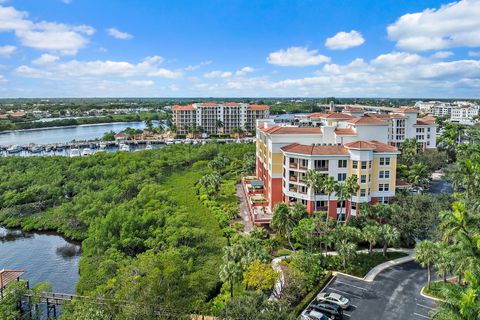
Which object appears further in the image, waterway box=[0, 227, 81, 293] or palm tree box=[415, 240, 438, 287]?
waterway box=[0, 227, 81, 293]

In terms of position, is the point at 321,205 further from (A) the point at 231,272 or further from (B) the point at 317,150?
(A) the point at 231,272

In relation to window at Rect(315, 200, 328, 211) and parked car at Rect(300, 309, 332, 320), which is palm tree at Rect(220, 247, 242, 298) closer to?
parked car at Rect(300, 309, 332, 320)

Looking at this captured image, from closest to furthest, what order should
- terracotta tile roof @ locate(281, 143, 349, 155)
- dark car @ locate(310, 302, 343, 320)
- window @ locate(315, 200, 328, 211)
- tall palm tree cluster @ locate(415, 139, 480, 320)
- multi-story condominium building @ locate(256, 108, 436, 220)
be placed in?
tall palm tree cluster @ locate(415, 139, 480, 320), dark car @ locate(310, 302, 343, 320), multi-story condominium building @ locate(256, 108, 436, 220), terracotta tile roof @ locate(281, 143, 349, 155), window @ locate(315, 200, 328, 211)

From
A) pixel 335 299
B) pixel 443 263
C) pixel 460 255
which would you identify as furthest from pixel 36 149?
pixel 460 255

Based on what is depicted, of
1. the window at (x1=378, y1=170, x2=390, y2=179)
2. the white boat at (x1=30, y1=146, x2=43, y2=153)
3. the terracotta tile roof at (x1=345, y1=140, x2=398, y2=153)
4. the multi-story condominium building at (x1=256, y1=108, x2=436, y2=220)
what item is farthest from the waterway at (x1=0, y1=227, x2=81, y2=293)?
the white boat at (x1=30, y1=146, x2=43, y2=153)

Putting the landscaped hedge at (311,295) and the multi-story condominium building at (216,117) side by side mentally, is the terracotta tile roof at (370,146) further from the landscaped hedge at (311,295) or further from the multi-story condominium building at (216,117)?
the multi-story condominium building at (216,117)
